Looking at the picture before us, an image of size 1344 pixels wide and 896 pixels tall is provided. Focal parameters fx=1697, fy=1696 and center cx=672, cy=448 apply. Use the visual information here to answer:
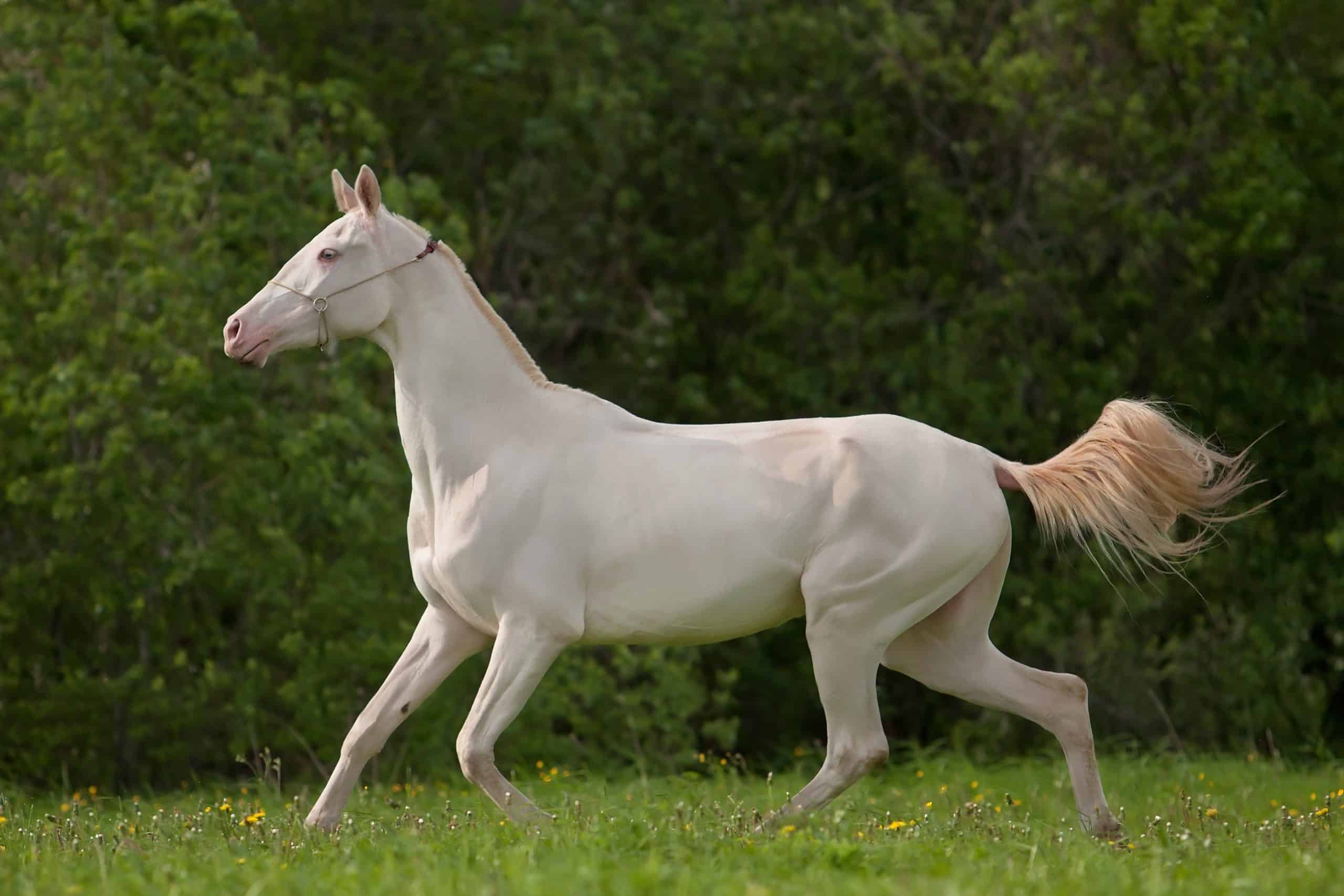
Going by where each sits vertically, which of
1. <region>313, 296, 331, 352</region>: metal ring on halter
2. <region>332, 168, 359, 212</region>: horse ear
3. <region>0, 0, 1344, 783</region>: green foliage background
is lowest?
<region>0, 0, 1344, 783</region>: green foliage background

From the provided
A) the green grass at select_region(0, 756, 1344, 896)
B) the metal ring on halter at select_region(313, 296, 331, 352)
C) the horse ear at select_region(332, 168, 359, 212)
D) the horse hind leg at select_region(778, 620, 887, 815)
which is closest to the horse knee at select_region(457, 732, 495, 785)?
the green grass at select_region(0, 756, 1344, 896)

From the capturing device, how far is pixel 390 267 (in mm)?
5914

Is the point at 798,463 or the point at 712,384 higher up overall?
the point at 798,463

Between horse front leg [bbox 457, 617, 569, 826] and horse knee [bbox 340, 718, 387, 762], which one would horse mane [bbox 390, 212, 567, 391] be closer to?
horse front leg [bbox 457, 617, 569, 826]

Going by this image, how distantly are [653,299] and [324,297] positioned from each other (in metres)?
9.28

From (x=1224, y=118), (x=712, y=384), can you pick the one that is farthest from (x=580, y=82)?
(x=1224, y=118)

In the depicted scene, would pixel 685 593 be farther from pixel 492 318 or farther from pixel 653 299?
pixel 653 299

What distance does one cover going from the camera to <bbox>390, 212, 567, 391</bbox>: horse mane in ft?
19.8

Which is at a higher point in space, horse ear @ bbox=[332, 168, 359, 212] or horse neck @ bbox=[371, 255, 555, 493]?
horse ear @ bbox=[332, 168, 359, 212]

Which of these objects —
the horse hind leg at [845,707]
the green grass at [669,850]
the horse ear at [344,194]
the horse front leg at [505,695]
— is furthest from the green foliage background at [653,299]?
the horse hind leg at [845,707]

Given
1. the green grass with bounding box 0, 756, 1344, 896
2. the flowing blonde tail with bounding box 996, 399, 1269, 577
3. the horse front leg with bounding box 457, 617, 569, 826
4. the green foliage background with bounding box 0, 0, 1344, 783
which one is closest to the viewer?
the green grass with bounding box 0, 756, 1344, 896

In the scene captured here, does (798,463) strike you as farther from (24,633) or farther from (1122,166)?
(1122,166)

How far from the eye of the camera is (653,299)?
1504 centimetres

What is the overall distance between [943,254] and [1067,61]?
76.1 inches
